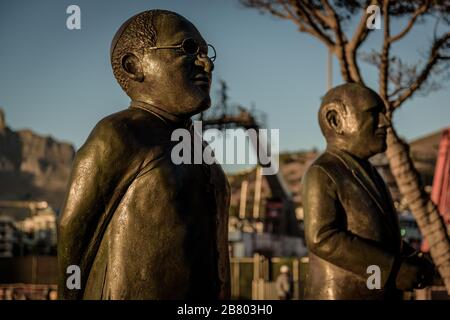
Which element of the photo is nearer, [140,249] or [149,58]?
[140,249]

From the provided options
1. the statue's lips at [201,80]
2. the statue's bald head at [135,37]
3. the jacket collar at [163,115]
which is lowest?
the jacket collar at [163,115]

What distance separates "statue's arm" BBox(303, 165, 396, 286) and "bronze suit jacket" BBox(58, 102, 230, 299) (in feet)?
5.95

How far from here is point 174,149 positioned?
3.43m

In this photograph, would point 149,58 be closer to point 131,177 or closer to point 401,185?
point 131,177

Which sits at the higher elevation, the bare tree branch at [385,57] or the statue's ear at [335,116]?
the bare tree branch at [385,57]

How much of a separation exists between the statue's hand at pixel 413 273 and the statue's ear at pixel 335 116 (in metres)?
1.09

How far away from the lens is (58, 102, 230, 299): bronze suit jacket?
3.25 metres

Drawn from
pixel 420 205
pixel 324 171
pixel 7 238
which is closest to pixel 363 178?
pixel 324 171

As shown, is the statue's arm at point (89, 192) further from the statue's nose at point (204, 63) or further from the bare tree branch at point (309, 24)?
the bare tree branch at point (309, 24)

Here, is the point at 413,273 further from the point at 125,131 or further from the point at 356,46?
the point at 356,46

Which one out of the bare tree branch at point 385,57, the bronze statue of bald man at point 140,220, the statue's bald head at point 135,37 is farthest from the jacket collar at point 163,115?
the bare tree branch at point 385,57

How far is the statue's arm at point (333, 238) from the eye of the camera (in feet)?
16.5
